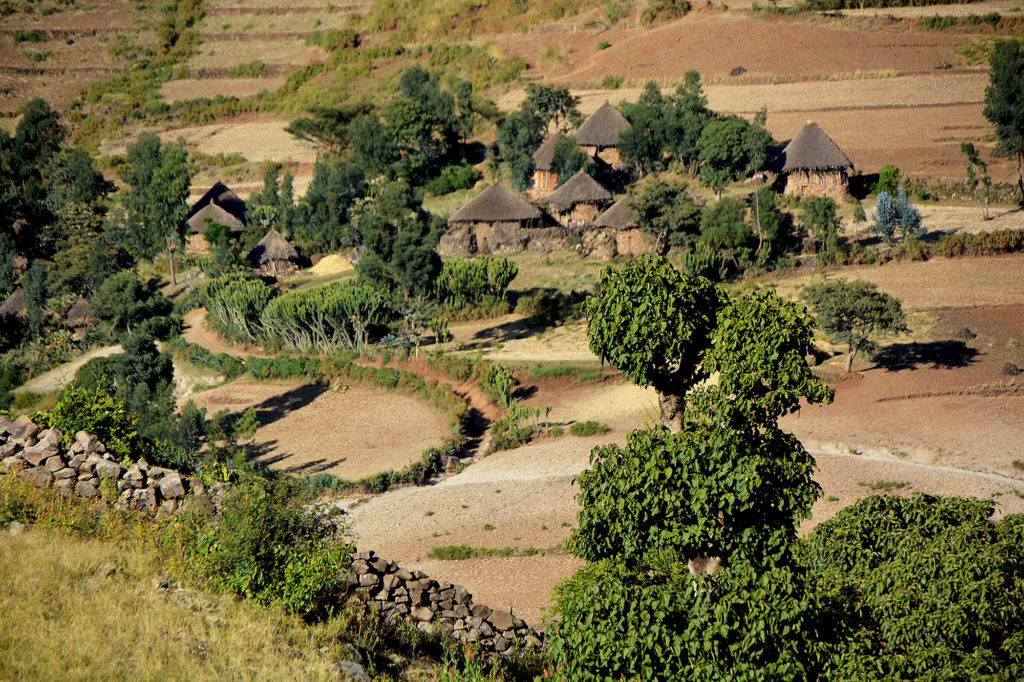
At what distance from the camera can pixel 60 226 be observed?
4428 centimetres

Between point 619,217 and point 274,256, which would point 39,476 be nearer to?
point 619,217

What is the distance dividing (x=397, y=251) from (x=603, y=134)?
21271 mm

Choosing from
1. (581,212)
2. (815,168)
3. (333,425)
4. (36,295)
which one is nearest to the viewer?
(333,425)

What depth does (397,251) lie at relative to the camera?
28781 millimetres

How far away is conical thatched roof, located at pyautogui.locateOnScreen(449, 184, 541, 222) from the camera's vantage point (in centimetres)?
3897

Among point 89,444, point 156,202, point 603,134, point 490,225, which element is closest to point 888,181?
point 603,134

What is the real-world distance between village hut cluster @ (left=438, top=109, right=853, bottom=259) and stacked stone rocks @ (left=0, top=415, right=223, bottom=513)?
24801mm

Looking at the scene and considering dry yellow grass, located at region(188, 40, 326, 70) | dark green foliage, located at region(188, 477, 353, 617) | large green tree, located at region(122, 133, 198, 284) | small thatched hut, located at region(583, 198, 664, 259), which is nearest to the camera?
dark green foliage, located at region(188, 477, 353, 617)

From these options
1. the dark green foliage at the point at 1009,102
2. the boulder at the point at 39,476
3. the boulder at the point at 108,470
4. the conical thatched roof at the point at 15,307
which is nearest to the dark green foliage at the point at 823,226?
the dark green foliage at the point at 1009,102

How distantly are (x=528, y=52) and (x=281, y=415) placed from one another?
57552 mm

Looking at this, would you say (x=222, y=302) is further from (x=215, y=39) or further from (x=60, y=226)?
(x=215, y=39)

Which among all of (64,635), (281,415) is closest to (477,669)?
(64,635)

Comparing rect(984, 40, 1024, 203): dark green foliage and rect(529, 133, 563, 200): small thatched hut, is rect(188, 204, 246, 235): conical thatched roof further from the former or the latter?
rect(984, 40, 1024, 203): dark green foliage

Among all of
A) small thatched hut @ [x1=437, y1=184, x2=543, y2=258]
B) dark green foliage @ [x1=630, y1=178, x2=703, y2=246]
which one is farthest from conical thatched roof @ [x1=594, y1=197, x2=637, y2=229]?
small thatched hut @ [x1=437, y1=184, x2=543, y2=258]
